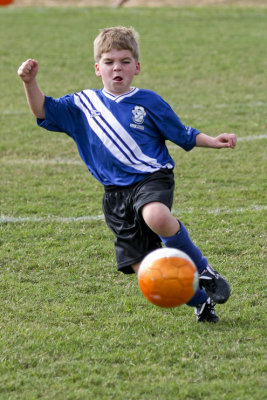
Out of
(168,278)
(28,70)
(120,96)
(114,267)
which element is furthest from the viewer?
(114,267)

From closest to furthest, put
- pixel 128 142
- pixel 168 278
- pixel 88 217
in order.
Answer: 1. pixel 168 278
2. pixel 128 142
3. pixel 88 217

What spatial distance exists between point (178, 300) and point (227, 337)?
0.38 metres

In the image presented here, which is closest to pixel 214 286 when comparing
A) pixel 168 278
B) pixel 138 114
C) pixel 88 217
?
pixel 168 278

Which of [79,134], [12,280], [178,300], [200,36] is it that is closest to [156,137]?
[79,134]

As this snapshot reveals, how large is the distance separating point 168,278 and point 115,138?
37.7 inches

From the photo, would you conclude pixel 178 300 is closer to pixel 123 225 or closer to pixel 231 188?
Answer: pixel 123 225

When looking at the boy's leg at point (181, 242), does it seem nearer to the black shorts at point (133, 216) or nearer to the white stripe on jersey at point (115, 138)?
the black shorts at point (133, 216)

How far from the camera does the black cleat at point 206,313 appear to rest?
4086 mm

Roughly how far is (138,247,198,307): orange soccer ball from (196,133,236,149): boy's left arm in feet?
2.39

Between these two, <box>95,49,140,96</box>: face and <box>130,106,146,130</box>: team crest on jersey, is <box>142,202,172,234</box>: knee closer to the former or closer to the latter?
<box>130,106,146,130</box>: team crest on jersey

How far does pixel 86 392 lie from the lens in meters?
3.34

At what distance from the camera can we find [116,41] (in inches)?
169

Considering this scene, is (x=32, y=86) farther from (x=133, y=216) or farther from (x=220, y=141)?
(x=220, y=141)

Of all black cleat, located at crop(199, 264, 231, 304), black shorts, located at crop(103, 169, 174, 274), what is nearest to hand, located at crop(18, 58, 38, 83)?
black shorts, located at crop(103, 169, 174, 274)
